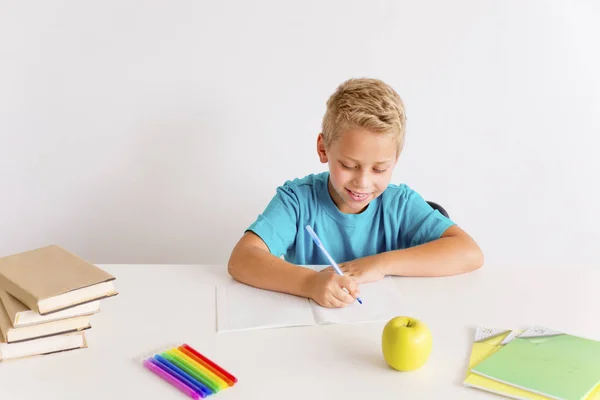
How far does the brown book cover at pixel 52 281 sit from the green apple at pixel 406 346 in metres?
0.48

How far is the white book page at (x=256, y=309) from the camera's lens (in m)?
1.25

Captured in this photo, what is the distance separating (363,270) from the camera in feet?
4.85

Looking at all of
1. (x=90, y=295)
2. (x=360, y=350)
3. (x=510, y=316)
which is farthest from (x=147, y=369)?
(x=510, y=316)

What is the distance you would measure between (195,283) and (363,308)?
38 cm

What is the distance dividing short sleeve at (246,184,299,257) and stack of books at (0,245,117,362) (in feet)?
1.73

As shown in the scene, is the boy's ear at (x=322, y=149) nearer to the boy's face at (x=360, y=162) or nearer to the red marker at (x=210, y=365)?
the boy's face at (x=360, y=162)

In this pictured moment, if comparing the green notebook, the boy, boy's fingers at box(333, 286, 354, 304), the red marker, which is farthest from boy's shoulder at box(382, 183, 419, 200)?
the red marker

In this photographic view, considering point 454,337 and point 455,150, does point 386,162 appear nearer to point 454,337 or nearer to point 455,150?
point 454,337

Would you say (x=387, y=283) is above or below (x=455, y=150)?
below

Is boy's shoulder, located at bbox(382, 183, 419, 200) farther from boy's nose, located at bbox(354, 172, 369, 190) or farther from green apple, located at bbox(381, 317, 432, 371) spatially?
green apple, located at bbox(381, 317, 432, 371)

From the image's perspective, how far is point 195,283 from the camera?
4.76 ft

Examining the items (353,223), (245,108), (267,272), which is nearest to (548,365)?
(267,272)

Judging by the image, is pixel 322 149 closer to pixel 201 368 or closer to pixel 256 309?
pixel 256 309

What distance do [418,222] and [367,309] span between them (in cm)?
46
